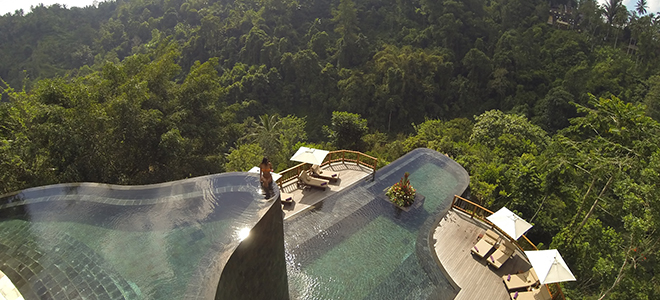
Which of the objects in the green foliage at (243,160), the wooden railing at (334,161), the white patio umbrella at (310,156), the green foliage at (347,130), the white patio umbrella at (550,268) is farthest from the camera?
the green foliage at (347,130)

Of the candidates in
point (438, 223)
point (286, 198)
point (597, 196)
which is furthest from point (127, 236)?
point (597, 196)

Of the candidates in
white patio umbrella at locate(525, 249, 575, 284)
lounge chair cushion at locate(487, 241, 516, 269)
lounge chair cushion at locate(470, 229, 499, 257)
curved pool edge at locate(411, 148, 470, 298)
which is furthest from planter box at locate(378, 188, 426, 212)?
white patio umbrella at locate(525, 249, 575, 284)

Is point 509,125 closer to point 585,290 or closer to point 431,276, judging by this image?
point 585,290

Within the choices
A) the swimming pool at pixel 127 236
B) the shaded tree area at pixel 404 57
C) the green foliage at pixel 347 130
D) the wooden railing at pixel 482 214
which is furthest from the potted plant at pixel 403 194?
the shaded tree area at pixel 404 57

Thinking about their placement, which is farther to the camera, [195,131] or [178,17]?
[178,17]

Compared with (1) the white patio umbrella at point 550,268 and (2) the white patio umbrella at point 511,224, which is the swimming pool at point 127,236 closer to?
(1) the white patio umbrella at point 550,268

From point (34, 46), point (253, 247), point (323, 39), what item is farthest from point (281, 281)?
point (34, 46)

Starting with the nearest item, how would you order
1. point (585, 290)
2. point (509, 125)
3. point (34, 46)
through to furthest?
1. point (585, 290)
2. point (509, 125)
3. point (34, 46)

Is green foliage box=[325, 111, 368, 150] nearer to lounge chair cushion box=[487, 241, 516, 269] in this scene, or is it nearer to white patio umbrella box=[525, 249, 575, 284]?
lounge chair cushion box=[487, 241, 516, 269]
